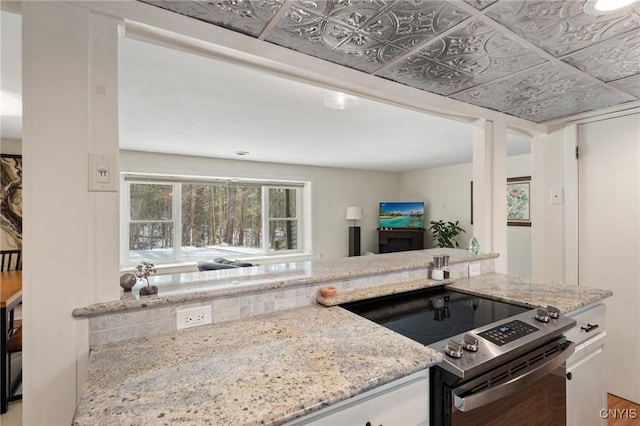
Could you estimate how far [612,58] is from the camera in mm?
1544

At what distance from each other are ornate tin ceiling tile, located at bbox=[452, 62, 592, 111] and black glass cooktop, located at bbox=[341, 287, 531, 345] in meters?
1.27

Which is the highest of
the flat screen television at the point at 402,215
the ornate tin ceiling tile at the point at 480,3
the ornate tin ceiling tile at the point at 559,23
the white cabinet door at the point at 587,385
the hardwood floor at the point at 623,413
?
the ornate tin ceiling tile at the point at 480,3

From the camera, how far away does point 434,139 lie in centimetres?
359

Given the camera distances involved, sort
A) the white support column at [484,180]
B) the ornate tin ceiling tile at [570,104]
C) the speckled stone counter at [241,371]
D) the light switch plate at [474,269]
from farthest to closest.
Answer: the white support column at [484,180]
the light switch plate at [474,269]
the ornate tin ceiling tile at [570,104]
the speckled stone counter at [241,371]

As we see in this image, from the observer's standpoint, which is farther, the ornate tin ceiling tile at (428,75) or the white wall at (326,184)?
the white wall at (326,184)

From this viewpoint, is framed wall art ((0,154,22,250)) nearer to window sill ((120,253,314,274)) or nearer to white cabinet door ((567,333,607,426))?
window sill ((120,253,314,274))

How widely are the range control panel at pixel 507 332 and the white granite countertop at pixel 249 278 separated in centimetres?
62

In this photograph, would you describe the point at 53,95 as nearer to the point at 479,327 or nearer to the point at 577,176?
the point at 479,327

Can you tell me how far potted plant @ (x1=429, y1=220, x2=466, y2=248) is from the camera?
550 cm

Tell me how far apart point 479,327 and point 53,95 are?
1750 millimetres

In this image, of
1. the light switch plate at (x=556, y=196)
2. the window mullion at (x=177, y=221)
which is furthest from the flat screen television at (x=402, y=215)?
the window mullion at (x=177, y=221)

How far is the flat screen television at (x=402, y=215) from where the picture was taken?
6039 millimetres

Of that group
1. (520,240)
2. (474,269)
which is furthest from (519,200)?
(474,269)

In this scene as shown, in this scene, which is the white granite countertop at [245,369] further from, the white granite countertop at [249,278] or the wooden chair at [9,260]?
the wooden chair at [9,260]
